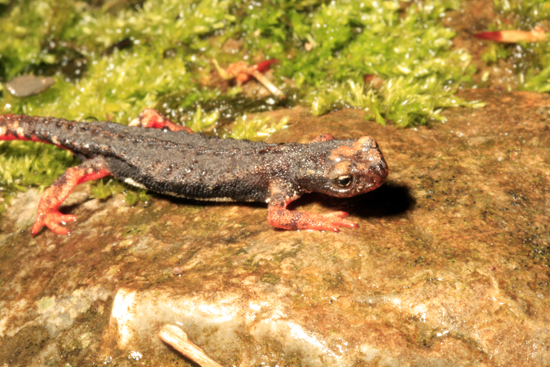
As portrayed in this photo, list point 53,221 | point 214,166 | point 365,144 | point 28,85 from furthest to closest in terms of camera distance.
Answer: point 28,85 → point 53,221 → point 214,166 → point 365,144

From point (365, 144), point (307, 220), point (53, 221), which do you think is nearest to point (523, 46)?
point (365, 144)

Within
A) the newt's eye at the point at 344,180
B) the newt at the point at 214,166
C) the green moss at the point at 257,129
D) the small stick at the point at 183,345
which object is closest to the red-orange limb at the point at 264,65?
the green moss at the point at 257,129

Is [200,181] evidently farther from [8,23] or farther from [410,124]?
[8,23]

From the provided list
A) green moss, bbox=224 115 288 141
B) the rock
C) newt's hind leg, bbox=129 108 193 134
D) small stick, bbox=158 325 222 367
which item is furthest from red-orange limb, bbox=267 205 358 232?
the rock

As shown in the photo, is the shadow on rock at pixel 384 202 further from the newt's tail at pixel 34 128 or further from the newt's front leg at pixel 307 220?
the newt's tail at pixel 34 128

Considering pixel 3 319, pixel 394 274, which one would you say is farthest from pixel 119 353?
pixel 394 274

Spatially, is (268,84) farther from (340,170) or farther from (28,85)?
(28,85)

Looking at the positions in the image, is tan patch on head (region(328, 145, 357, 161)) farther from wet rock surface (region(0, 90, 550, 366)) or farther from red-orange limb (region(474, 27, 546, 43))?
red-orange limb (region(474, 27, 546, 43))
